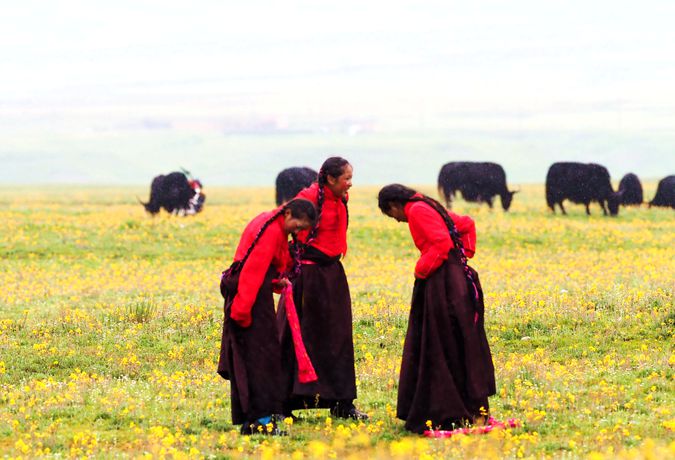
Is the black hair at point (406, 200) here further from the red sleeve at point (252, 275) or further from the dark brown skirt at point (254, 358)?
the dark brown skirt at point (254, 358)

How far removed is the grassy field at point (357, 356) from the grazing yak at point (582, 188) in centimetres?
1508

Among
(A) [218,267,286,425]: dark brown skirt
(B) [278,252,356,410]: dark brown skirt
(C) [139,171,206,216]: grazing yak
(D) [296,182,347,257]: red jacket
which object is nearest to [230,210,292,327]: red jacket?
(A) [218,267,286,425]: dark brown skirt

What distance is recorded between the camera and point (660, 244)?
95.2ft

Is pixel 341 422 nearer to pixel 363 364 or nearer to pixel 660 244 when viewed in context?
pixel 363 364

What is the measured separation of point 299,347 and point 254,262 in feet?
3.40

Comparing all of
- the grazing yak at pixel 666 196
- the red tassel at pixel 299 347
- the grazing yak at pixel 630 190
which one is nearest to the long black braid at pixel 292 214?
the red tassel at pixel 299 347

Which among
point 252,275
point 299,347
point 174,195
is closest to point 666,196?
point 174,195

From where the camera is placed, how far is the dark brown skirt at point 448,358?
8695 millimetres

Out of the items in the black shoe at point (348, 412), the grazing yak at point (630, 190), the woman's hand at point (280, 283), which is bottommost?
the black shoe at point (348, 412)

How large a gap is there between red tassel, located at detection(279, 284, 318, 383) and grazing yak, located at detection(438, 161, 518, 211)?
37.9 metres

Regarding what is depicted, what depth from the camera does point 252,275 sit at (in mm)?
8609

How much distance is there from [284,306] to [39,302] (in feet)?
31.1

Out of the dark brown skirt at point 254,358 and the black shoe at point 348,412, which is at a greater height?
the dark brown skirt at point 254,358

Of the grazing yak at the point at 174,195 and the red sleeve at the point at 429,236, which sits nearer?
the red sleeve at the point at 429,236
